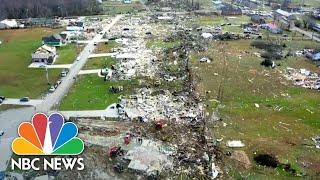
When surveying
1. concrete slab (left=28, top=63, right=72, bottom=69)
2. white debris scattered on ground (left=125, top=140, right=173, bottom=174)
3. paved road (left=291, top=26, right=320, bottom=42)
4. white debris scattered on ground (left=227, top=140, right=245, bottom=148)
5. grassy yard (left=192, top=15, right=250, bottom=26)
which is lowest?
white debris scattered on ground (left=125, top=140, right=173, bottom=174)

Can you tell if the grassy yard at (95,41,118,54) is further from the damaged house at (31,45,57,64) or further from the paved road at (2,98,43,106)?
the paved road at (2,98,43,106)

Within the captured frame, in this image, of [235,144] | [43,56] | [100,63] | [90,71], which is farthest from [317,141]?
[43,56]

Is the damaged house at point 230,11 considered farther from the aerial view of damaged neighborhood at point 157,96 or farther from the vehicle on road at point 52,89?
the vehicle on road at point 52,89

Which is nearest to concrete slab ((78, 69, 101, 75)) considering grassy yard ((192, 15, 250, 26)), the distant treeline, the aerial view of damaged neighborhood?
the aerial view of damaged neighborhood

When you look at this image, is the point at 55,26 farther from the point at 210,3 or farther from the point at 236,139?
the point at 236,139

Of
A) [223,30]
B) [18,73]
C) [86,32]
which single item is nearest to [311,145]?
[18,73]

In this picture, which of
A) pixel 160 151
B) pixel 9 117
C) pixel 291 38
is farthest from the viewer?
pixel 291 38
